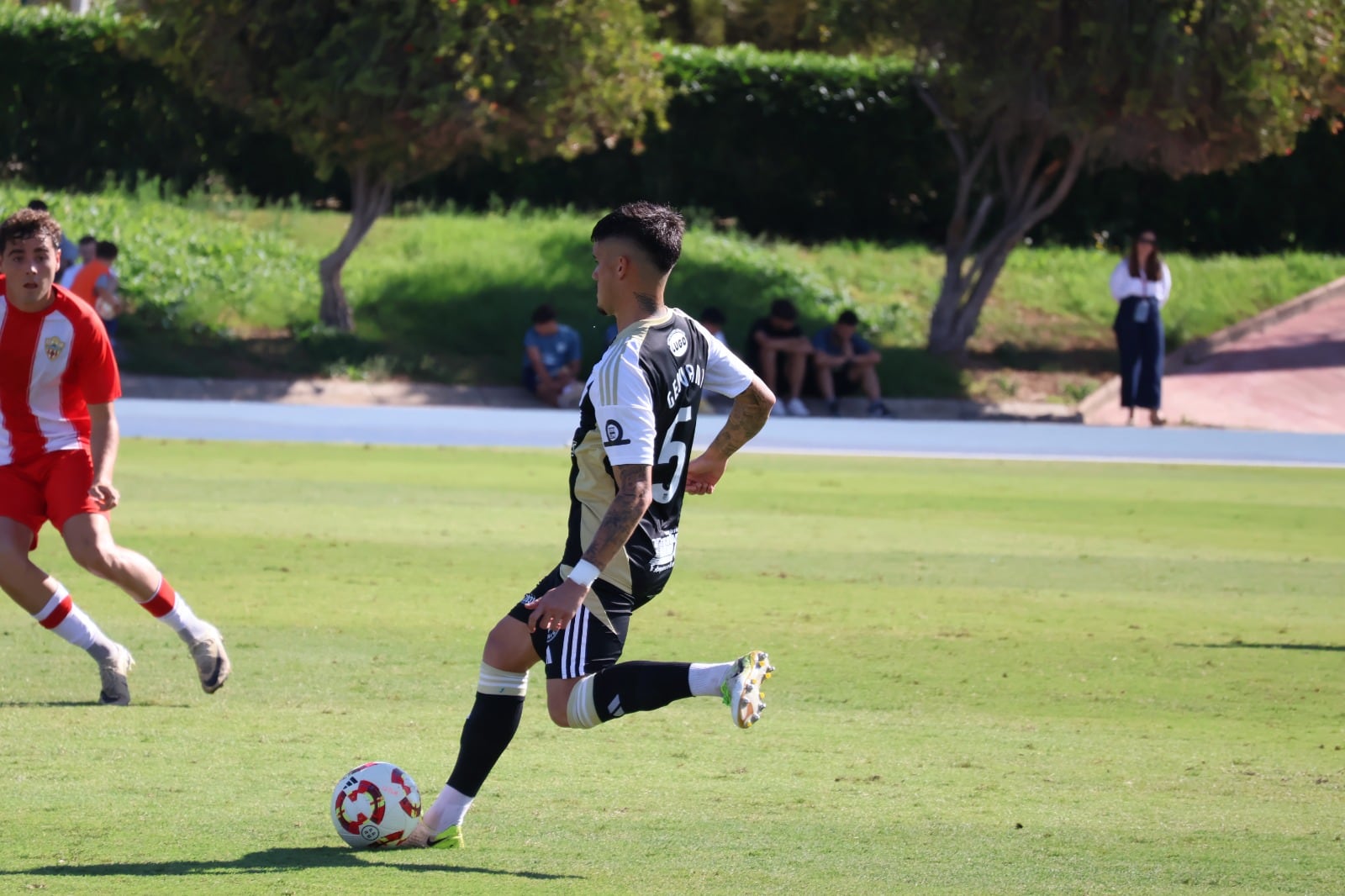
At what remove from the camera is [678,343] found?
5176 mm

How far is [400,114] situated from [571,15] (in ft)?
8.41

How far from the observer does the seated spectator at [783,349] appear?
23156mm

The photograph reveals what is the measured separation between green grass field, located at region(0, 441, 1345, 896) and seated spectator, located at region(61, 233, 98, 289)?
25.3ft

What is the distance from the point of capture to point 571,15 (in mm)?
23656

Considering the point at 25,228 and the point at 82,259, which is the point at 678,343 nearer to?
the point at 25,228

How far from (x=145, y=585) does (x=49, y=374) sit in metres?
0.90

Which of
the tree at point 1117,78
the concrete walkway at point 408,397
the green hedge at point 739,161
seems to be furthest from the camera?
the green hedge at point 739,161

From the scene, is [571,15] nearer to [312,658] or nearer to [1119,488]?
[1119,488]

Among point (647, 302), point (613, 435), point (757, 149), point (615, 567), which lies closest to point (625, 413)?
point (613, 435)

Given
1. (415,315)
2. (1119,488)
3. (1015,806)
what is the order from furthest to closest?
1. (415,315)
2. (1119,488)
3. (1015,806)

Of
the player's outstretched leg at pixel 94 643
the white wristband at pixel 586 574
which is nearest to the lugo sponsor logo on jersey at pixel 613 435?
the white wristband at pixel 586 574

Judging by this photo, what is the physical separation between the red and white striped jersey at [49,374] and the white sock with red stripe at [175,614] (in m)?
0.68

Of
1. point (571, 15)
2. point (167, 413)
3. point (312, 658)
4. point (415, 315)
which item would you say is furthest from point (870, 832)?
point (415, 315)

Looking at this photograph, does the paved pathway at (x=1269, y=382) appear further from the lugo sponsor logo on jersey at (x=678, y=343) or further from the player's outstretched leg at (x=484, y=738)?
the player's outstretched leg at (x=484, y=738)
